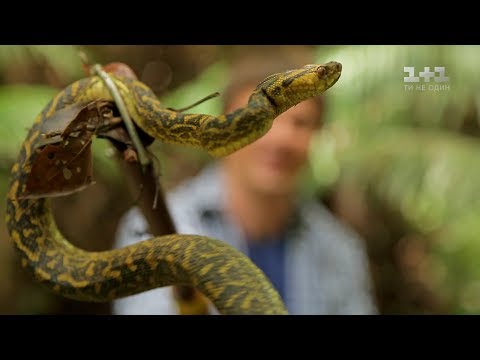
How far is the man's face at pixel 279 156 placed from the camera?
1512 millimetres

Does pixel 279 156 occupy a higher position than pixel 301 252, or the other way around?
pixel 279 156

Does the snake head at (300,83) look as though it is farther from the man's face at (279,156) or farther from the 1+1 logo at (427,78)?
the 1+1 logo at (427,78)

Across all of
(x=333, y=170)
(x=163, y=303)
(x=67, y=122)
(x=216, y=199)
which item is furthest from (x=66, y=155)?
(x=333, y=170)

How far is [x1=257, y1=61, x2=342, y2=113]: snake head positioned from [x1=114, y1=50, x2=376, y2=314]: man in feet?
2.88

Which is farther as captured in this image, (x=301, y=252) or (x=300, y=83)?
(x=301, y=252)

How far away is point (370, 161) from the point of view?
242 centimetres

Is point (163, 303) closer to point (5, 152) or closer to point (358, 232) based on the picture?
point (5, 152)

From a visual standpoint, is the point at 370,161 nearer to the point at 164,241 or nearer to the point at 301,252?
the point at 301,252

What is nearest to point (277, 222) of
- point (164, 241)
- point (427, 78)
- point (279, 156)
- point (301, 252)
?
point (301, 252)

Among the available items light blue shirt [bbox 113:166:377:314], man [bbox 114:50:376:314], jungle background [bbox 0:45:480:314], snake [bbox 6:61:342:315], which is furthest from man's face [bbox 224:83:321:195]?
snake [bbox 6:61:342:315]

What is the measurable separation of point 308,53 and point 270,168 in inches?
16.8

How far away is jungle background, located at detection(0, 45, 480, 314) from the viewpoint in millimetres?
2113

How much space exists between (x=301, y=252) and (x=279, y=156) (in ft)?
1.17

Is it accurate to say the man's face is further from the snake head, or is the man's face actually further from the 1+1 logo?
the snake head
